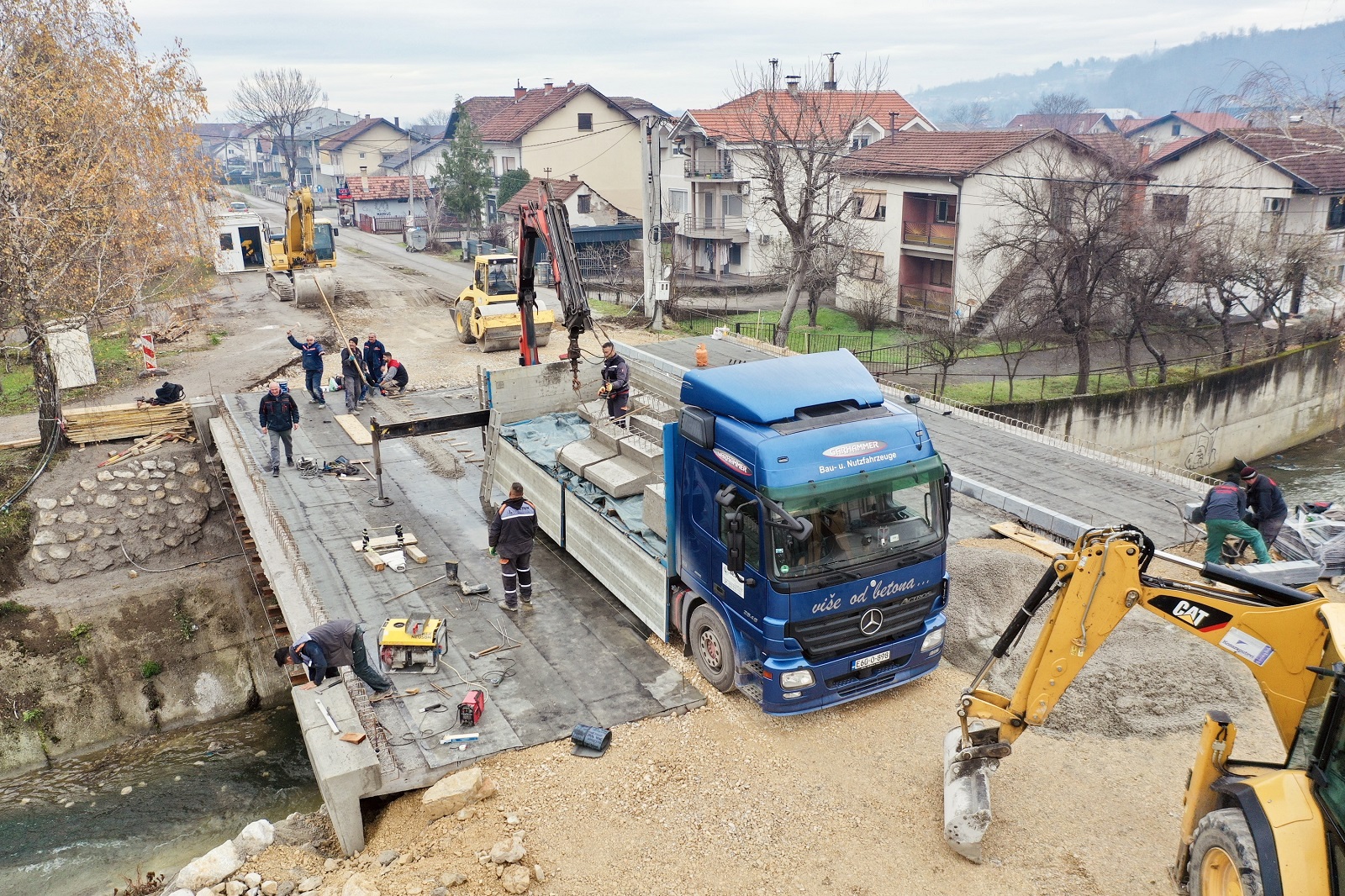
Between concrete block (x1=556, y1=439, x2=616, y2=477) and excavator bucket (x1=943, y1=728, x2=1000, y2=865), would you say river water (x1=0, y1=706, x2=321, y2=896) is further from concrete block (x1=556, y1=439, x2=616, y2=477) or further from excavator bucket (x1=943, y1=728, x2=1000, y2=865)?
excavator bucket (x1=943, y1=728, x2=1000, y2=865)

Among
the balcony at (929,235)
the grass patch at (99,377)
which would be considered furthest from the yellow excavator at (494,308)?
the balcony at (929,235)

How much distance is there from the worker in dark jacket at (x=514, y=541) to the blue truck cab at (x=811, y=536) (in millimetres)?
2179

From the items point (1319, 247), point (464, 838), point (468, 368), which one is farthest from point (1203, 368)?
point (464, 838)

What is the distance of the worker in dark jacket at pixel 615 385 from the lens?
1352 cm

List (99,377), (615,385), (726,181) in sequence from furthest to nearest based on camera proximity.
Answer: (726,181) → (99,377) → (615,385)

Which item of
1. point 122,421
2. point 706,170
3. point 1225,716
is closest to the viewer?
point 1225,716

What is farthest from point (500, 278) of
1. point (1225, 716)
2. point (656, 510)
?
point (1225, 716)

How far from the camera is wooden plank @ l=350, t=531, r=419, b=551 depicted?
41.6 ft

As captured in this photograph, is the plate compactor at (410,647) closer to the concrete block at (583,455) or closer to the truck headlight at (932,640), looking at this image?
the concrete block at (583,455)

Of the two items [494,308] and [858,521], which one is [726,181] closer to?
Answer: [494,308]

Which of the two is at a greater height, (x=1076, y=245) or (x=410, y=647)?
(x=1076, y=245)

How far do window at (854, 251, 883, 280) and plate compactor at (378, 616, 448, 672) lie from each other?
32312mm

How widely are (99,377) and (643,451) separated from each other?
1880cm

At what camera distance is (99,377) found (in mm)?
23688
